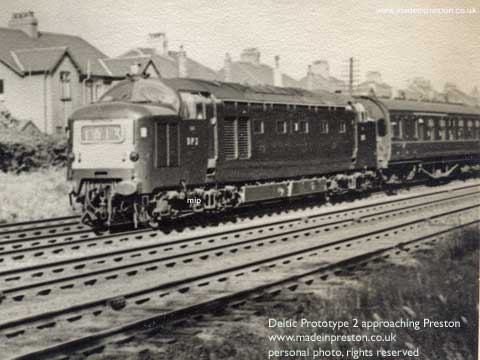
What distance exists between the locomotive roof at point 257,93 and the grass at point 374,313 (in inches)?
193

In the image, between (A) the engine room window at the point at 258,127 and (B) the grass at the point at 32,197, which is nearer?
(A) the engine room window at the point at 258,127

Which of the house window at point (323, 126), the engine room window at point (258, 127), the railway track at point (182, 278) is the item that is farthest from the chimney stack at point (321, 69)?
the railway track at point (182, 278)

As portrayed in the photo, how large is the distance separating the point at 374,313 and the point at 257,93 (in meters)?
7.15

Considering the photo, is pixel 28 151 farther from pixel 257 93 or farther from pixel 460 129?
pixel 460 129

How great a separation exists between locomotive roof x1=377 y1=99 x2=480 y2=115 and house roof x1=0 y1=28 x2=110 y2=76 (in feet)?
27.3


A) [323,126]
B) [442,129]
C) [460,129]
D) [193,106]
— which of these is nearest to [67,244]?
[193,106]

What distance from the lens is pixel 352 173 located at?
16781mm

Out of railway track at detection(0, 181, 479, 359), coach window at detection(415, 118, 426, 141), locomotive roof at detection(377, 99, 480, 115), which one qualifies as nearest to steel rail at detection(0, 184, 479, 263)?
railway track at detection(0, 181, 479, 359)

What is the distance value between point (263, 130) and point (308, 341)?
7204mm

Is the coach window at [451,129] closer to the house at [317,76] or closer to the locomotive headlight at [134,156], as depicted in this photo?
the house at [317,76]

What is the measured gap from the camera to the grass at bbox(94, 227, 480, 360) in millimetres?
5949

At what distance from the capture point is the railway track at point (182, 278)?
20.5 ft

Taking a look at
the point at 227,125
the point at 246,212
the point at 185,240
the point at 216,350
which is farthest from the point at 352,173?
the point at 216,350

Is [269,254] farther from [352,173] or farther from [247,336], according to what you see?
[352,173]
